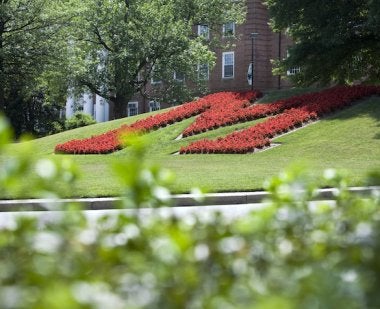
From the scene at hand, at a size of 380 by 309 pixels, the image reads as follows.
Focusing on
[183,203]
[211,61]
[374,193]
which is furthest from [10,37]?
[374,193]

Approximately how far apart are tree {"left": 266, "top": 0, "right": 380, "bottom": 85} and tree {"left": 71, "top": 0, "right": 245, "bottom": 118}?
36.3 feet

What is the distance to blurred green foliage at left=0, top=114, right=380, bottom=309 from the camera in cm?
139

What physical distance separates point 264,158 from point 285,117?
5426 millimetres

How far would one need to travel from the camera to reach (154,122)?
89.5 ft

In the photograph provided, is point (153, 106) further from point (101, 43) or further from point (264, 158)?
point (264, 158)

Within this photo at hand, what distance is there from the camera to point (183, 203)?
10.9m

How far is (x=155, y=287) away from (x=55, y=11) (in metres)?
32.2

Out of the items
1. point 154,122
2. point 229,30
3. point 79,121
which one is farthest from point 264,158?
point 229,30

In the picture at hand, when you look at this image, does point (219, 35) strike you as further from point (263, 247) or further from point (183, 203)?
point (263, 247)

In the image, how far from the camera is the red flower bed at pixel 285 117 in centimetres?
2072

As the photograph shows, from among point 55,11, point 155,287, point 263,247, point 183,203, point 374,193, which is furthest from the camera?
point 55,11

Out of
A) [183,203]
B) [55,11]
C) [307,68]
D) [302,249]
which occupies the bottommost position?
[183,203]

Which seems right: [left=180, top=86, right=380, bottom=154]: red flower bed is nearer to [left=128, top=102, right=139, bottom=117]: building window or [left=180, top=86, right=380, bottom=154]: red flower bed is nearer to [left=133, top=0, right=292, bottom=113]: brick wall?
[left=133, top=0, right=292, bottom=113]: brick wall

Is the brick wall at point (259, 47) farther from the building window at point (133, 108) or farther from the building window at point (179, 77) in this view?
the building window at point (133, 108)
